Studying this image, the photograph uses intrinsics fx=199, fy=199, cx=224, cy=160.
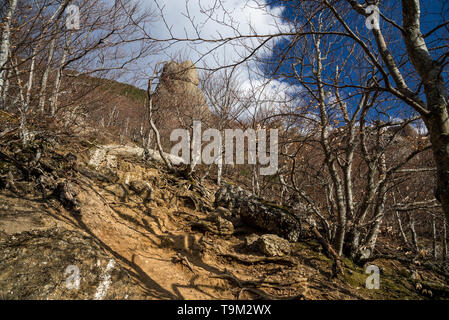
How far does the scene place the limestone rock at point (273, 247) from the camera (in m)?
3.48

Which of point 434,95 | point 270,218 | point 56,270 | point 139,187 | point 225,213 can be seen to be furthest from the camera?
point 139,187

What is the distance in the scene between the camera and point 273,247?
3.53 metres

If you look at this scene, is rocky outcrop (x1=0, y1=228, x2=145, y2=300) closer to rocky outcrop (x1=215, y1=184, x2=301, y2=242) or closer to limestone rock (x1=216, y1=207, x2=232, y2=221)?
rocky outcrop (x1=215, y1=184, x2=301, y2=242)

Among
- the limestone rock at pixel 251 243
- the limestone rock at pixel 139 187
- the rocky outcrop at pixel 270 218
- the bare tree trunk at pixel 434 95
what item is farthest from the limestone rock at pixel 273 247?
the limestone rock at pixel 139 187

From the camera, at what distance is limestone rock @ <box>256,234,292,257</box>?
3482mm

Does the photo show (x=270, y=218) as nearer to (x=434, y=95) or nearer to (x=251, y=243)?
(x=251, y=243)

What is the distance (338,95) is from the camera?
424 cm

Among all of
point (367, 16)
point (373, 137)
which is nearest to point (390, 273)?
point (373, 137)

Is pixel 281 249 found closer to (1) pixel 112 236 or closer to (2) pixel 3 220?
(1) pixel 112 236

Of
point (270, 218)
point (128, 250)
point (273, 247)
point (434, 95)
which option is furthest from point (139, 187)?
point (434, 95)

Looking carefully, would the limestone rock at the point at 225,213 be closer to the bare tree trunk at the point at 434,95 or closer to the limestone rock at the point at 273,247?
the limestone rock at the point at 273,247

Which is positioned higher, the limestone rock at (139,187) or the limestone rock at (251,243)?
the limestone rock at (139,187)

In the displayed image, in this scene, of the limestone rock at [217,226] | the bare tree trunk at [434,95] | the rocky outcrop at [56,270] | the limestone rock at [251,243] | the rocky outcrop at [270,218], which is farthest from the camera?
the limestone rock at [217,226]
